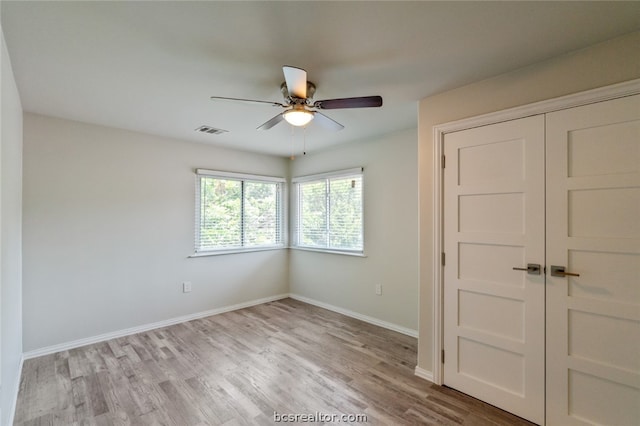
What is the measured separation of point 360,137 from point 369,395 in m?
2.91

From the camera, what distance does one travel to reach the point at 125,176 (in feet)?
11.3

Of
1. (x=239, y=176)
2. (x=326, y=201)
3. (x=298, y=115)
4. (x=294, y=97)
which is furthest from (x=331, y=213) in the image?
(x=294, y=97)

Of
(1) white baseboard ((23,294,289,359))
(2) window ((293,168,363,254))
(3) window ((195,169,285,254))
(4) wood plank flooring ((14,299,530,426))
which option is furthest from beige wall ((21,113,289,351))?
(2) window ((293,168,363,254))

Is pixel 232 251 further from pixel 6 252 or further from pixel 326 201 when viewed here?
pixel 6 252

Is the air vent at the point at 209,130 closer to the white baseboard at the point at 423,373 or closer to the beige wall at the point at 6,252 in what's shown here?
the beige wall at the point at 6,252

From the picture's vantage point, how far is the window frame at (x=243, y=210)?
404cm

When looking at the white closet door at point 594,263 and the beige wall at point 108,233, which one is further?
the beige wall at point 108,233

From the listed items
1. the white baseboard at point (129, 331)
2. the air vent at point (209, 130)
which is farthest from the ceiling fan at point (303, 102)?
the white baseboard at point (129, 331)

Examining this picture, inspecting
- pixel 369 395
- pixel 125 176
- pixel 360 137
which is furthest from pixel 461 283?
pixel 125 176

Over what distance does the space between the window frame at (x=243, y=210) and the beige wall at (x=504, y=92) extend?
2.85 metres

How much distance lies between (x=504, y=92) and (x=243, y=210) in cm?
364

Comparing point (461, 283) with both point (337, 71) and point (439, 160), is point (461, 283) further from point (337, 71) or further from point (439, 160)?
point (337, 71)

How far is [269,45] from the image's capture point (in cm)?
176

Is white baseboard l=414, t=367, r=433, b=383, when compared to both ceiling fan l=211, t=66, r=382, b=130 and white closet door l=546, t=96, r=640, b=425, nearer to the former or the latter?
white closet door l=546, t=96, r=640, b=425
